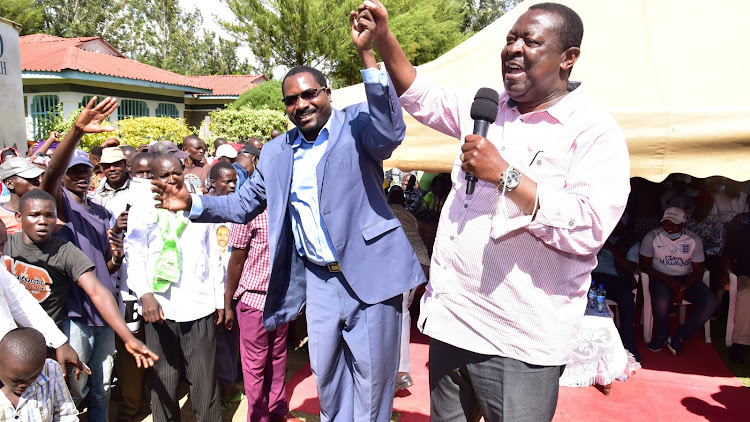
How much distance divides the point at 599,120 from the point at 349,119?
3.86ft

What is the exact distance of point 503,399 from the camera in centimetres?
204

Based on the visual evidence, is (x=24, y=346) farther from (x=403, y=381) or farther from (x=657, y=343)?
(x=657, y=343)

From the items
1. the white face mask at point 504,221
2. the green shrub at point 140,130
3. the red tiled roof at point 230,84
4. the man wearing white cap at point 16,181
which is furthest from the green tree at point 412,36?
the white face mask at point 504,221

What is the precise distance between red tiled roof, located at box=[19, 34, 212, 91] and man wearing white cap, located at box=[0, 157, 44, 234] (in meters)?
16.5

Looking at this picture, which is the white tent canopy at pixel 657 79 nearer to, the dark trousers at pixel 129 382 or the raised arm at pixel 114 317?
the dark trousers at pixel 129 382

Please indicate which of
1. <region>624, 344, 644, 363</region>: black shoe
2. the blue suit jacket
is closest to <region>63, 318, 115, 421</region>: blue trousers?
the blue suit jacket

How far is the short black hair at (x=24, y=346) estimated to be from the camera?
7.60ft

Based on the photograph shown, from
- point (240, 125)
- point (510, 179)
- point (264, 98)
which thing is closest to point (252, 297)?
point (510, 179)

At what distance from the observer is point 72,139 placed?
306cm

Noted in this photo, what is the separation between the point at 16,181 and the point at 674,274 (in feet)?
20.1

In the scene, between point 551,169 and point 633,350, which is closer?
point 551,169

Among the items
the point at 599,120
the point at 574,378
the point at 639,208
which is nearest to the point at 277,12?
the point at 639,208

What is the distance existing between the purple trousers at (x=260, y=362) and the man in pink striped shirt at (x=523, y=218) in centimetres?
195

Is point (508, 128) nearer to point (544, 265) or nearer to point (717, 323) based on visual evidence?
point (544, 265)
